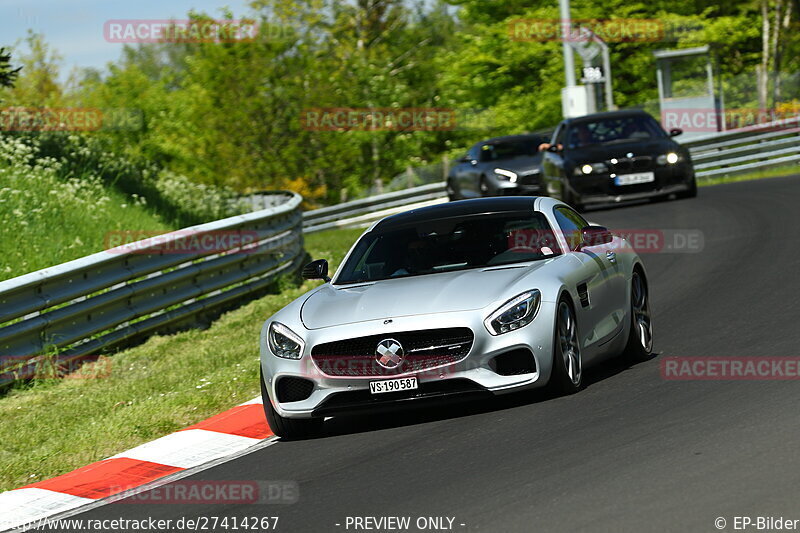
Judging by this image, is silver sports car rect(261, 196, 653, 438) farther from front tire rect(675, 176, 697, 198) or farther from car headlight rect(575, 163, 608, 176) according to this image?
front tire rect(675, 176, 697, 198)

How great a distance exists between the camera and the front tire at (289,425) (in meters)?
8.21

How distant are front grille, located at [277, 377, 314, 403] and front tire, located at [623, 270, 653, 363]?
8.68 ft

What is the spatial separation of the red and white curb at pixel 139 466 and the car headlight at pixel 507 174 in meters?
17.6

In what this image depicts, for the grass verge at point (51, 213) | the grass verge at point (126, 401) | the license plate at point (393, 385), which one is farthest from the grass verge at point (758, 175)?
the license plate at point (393, 385)

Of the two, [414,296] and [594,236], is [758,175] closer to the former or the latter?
[594,236]

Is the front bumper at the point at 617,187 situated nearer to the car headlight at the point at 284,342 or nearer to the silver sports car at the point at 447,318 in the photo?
the silver sports car at the point at 447,318

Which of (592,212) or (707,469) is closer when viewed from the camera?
(707,469)

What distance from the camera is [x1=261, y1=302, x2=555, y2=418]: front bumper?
25.3 feet

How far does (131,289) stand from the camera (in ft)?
42.4

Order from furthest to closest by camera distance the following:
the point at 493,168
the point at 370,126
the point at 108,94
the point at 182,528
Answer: the point at 108,94 < the point at 370,126 < the point at 493,168 < the point at 182,528

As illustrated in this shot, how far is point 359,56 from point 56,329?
49.2 metres

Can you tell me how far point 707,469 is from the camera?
5867mm

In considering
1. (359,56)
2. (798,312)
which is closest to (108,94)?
(359,56)

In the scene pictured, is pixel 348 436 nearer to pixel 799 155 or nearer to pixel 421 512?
pixel 421 512
